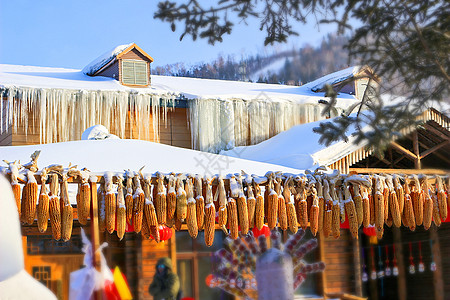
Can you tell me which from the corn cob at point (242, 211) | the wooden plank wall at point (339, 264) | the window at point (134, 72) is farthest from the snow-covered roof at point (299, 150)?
the corn cob at point (242, 211)

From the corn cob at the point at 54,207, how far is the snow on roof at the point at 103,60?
1004cm

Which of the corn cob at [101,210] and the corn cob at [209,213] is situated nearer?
the corn cob at [101,210]

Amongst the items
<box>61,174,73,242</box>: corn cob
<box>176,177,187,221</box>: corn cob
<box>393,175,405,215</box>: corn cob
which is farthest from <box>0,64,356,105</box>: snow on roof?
<box>61,174,73,242</box>: corn cob

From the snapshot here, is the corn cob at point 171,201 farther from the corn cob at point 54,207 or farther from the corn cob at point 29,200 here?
the corn cob at point 29,200

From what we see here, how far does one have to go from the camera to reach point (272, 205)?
668 centimetres

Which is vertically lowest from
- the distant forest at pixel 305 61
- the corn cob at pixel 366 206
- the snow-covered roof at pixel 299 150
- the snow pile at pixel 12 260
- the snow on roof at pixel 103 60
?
the snow pile at pixel 12 260

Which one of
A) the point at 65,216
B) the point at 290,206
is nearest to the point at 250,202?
the point at 290,206

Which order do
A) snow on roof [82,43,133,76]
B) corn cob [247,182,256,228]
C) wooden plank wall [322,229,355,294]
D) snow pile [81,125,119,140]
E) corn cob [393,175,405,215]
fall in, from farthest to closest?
1. snow on roof [82,43,133,76]
2. wooden plank wall [322,229,355,294]
3. snow pile [81,125,119,140]
4. corn cob [393,175,405,215]
5. corn cob [247,182,256,228]

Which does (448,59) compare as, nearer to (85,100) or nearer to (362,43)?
(362,43)

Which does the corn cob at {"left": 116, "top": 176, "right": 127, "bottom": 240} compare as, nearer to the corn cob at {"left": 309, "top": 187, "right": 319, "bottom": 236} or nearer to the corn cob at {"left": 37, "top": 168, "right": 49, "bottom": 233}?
the corn cob at {"left": 37, "top": 168, "right": 49, "bottom": 233}

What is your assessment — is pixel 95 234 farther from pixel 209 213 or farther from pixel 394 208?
pixel 394 208

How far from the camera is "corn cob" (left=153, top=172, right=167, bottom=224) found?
6.34m

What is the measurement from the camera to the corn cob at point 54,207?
5887mm

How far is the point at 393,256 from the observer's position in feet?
51.0
